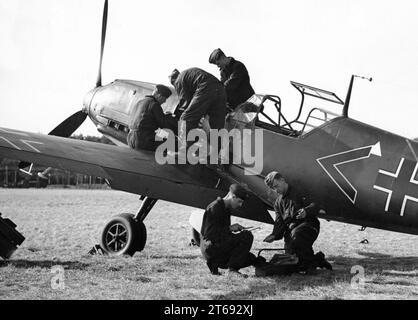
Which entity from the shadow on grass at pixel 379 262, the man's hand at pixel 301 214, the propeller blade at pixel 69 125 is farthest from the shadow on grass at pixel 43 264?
the propeller blade at pixel 69 125

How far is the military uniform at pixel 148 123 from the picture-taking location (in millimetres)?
8781

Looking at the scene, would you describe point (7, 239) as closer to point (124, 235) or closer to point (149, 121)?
point (124, 235)

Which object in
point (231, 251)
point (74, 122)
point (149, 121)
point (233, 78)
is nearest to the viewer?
point (231, 251)

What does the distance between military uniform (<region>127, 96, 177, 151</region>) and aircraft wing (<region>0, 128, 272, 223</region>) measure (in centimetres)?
44

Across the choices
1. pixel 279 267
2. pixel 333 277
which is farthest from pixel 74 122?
pixel 333 277

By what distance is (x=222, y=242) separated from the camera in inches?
258

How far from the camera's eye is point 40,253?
8.71 meters

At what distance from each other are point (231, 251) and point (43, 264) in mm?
2730
